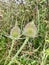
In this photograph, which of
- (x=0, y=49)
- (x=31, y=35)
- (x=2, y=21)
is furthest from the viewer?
(x=2, y=21)

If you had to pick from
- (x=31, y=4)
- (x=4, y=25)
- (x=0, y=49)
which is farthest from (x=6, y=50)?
(x=31, y=4)

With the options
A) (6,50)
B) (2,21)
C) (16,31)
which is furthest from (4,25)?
(16,31)

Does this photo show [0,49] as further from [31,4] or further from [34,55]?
[31,4]

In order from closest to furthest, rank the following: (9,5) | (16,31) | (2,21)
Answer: (16,31) → (2,21) → (9,5)

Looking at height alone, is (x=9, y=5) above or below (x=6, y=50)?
above

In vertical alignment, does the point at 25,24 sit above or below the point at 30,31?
below

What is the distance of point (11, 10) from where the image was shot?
10.6 feet

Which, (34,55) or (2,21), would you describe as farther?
(2,21)

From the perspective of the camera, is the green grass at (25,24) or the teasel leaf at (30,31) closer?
the teasel leaf at (30,31)

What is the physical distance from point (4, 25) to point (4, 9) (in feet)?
1.10

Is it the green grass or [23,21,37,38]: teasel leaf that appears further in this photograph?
the green grass

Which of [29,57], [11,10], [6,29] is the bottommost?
[29,57]

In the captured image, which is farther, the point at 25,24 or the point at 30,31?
the point at 25,24

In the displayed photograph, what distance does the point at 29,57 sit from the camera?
2.80m
